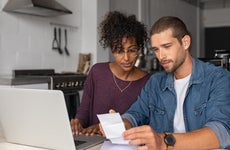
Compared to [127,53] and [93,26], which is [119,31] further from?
[93,26]

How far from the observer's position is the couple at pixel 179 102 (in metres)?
1.01

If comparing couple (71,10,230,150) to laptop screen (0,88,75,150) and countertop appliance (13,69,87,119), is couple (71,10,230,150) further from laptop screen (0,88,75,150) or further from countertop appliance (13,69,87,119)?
countertop appliance (13,69,87,119)

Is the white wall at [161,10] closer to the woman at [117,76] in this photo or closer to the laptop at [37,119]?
the woman at [117,76]

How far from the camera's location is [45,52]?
Result: 3.26 metres

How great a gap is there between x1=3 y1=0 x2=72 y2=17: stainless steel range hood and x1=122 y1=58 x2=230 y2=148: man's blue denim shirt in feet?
5.26

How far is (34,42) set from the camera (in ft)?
10.3

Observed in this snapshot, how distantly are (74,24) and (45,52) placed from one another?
22.1 inches

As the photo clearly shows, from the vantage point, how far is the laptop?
3.11 ft

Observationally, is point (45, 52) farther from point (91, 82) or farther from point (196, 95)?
point (196, 95)

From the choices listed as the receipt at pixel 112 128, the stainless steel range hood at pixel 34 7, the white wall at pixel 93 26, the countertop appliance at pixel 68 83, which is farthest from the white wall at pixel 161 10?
the receipt at pixel 112 128

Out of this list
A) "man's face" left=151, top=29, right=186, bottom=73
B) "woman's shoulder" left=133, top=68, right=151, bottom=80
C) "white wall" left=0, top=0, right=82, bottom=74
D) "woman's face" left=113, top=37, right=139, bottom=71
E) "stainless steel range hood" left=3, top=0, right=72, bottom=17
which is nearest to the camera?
"man's face" left=151, top=29, right=186, bottom=73

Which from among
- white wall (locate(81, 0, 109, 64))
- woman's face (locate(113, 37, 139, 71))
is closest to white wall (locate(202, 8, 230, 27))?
white wall (locate(81, 0, 109, 64))

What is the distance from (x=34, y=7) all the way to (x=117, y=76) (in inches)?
52.6

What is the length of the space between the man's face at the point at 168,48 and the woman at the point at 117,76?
0.37 metres
